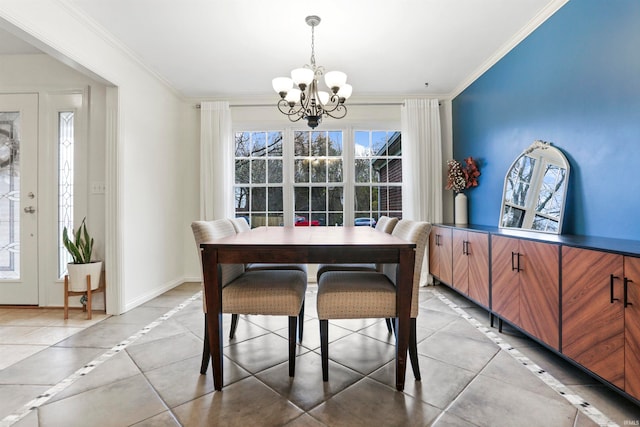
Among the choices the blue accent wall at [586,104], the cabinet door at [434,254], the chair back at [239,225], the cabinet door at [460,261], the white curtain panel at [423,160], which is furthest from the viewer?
the white curtain panel at [423,160]

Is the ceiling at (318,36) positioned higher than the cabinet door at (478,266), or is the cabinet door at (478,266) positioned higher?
the ceiling at (318,36)

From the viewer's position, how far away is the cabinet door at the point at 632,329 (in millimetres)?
1352

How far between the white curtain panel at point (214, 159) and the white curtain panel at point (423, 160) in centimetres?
241

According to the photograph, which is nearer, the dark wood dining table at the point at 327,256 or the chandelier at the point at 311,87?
the dark wood dining table at the point at 327,256

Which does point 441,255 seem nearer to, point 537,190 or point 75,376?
point 537,190

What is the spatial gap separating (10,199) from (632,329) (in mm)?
4913

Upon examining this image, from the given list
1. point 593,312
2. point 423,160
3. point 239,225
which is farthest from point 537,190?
point 239,225

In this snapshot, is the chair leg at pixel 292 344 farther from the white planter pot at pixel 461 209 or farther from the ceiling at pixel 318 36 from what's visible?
the white planter pot at pixel 461 209

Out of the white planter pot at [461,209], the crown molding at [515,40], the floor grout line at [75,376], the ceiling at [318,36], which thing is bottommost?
the floor grout line at [75,376]

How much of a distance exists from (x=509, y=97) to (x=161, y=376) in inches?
142

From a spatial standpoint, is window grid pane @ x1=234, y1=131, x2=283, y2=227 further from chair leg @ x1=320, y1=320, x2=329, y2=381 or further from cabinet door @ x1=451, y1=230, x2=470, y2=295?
chair leg @ x1=320, y1=320, x2=329, y2=381

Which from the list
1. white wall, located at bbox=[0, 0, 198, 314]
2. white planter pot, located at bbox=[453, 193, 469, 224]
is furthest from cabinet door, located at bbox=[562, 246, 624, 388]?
white wall, located at bbox=[0, 0, 198, 314]

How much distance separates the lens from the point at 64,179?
10.3 ft

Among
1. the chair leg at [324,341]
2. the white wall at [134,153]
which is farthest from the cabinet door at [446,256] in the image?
the white wall at [134,153]
